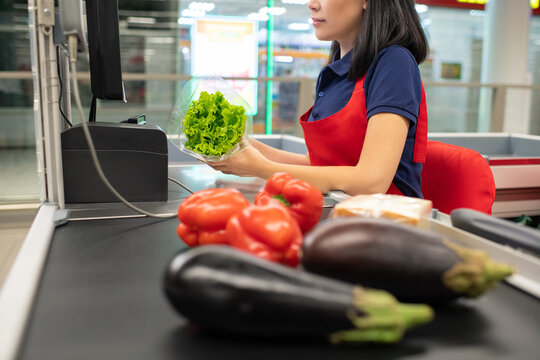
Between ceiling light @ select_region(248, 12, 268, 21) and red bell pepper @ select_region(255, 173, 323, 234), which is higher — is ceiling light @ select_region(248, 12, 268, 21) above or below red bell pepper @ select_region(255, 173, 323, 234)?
above

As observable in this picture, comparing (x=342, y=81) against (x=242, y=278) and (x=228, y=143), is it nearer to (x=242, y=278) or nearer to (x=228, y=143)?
(x=228, y=143)

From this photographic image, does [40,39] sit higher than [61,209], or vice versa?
[40,39]

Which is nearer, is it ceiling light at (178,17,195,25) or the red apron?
the red apron

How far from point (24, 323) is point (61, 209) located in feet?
1.79

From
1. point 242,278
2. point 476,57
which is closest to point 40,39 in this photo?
point 242,278

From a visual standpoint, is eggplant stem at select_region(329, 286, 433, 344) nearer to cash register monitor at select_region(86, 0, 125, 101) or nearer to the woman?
the woman

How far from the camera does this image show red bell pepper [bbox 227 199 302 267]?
22.0 inches

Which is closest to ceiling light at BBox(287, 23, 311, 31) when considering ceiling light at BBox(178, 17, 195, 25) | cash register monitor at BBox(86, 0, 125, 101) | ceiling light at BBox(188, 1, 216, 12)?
ceiling light at BBox(188, 1, 216, 12)

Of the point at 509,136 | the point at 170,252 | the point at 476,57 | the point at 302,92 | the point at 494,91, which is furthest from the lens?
the point at 476,57

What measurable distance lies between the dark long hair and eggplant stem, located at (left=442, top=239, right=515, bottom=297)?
0.96 metres

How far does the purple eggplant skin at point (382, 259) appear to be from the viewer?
1.63ft

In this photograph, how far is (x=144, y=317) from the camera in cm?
53

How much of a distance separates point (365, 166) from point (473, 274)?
2.40 feet

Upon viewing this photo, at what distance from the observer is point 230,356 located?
446mm
